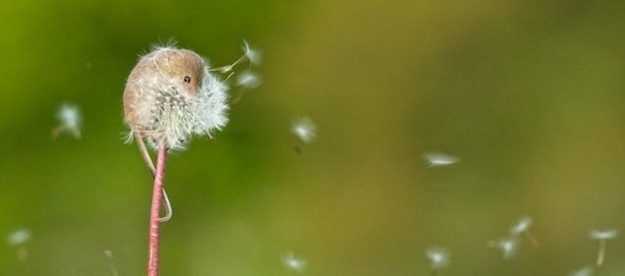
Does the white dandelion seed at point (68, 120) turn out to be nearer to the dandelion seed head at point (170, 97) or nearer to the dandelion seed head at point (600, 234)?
the dandelion seed head at point (170, 97)

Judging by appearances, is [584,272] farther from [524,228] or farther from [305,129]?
[305,129]

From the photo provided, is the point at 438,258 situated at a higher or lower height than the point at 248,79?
lower

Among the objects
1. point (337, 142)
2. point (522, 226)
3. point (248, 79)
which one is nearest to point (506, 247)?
point (522, 226)

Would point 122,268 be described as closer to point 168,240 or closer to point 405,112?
point 168,240

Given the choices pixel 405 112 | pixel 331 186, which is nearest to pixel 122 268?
pixel 331 186

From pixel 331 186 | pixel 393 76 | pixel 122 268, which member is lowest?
pixel 122 268

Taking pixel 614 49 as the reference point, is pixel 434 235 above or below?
below

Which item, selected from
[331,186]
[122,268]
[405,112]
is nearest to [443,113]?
[405,112]

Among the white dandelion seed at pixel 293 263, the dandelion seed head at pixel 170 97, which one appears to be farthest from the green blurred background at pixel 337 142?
the dandelion seed head at pixel 170 97
